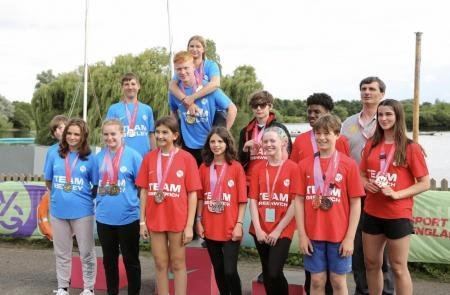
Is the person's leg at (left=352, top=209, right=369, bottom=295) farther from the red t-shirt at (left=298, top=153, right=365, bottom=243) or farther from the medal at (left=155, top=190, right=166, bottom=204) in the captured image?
the medal at (left=155, top=190, right=166, bottom=204)

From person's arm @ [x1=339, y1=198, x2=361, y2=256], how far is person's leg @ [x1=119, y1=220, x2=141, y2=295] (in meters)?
2.02

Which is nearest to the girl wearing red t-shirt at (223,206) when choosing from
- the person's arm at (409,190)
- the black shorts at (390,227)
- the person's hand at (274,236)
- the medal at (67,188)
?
the person's hand at (274,236)

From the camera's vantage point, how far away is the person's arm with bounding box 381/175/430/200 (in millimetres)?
4090

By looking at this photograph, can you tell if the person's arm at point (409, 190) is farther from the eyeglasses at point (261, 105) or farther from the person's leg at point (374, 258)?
the eyeglasses at point (261, 105)

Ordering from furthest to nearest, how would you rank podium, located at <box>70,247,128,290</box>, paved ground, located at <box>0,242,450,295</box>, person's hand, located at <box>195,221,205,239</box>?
paved ground, located at <box>0,242,450,295</box>
podium, located at <box>70,247,128,290</box>
person's hand, located at <box>195,221,205,239</box>

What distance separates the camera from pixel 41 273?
21.6 ft

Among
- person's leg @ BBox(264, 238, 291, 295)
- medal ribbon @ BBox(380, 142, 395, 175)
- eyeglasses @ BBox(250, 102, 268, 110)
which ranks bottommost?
person's leg @ BBox(264, 238, 291, 295)

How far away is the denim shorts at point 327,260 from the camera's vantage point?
13.3 ft

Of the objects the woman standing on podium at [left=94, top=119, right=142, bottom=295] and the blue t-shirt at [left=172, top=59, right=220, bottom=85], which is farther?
the blue t-shirt at [left=172, top=59, right=220, bottom=85]

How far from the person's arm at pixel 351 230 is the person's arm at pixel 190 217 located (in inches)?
51.2

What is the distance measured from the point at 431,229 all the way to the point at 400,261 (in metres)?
2.71

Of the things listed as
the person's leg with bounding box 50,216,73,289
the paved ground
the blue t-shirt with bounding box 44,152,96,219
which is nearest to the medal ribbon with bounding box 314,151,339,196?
the paved ground

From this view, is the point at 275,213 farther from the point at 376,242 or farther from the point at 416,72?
the point at 416,72

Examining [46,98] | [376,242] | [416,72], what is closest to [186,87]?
[376,242]
